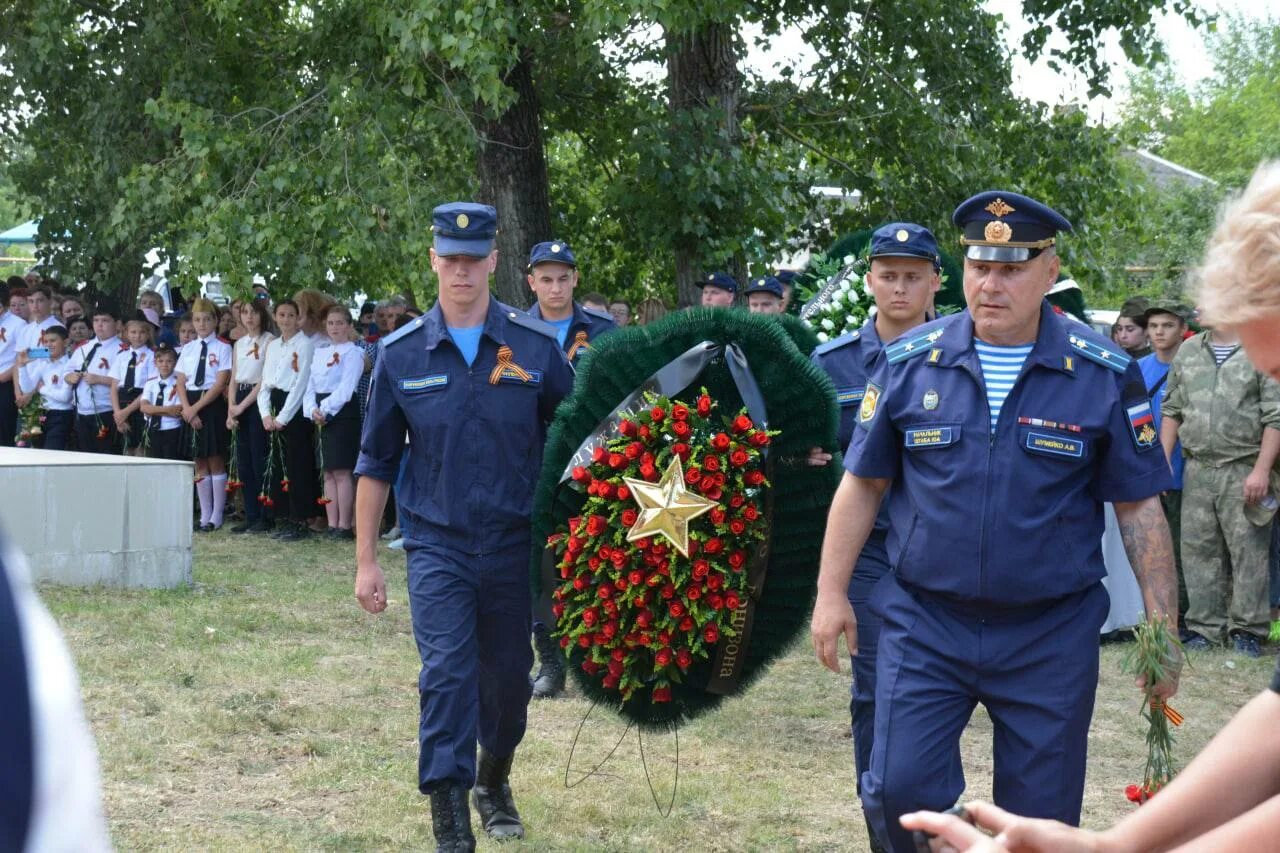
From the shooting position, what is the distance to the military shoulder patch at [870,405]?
4.88 m

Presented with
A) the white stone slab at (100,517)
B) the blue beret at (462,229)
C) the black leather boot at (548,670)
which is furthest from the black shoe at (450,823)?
the white stone slab at (100,517)

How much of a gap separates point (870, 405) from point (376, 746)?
3.55 m

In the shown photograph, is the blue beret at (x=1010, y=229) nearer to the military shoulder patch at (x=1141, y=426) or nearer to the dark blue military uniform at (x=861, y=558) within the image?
the military shoulder patch at (x=1141, y=426)

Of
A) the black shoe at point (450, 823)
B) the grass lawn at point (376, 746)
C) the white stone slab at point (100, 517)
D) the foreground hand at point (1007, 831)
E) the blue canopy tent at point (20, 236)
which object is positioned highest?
the blue canopy tent at point (20, 236)

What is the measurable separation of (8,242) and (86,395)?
19.5 m

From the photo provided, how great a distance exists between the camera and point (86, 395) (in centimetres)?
1731

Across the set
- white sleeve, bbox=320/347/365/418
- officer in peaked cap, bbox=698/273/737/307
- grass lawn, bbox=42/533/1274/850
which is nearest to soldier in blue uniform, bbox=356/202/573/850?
grass lawn, bbox=42/533/1274/850

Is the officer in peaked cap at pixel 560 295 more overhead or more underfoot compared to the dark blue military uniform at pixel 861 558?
more overhead

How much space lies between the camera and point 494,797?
640cm

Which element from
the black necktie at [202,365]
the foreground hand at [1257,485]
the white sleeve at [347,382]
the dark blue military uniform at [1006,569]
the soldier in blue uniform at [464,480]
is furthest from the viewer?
the black necktie at [202,365]

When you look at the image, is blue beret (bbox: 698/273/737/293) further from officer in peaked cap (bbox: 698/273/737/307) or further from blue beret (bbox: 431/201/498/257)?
blue beret (bbox: 431/201/498/257)

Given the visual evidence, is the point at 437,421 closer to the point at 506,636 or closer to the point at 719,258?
the point at 506,636

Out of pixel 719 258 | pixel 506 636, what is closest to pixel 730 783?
pixel 506 636

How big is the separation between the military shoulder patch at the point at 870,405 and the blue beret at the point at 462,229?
1758 millimetres
